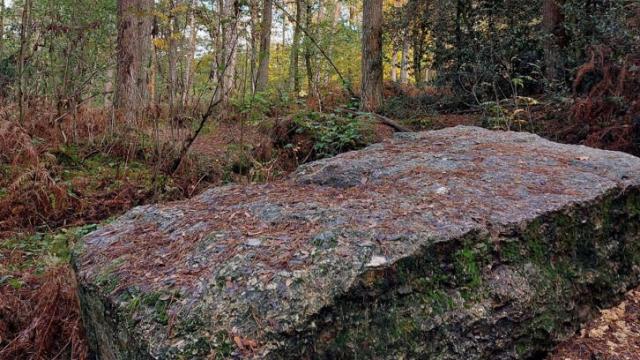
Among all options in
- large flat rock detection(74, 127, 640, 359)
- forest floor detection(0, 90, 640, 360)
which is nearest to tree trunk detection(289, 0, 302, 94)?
forest floor detection(0, 90, 640, 360)

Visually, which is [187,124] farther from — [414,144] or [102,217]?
[414,144]

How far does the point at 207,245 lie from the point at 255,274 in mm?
348

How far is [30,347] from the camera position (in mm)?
2270

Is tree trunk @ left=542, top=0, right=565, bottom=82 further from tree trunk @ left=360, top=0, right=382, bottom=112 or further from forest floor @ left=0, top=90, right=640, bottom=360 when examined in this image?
tree trunk @ left=360, top=0, right=382, bottom=112

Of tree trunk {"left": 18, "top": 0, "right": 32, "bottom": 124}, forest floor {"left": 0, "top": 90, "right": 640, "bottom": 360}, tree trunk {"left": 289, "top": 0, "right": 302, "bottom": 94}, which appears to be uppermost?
tree trunk {"left": 289, "top": 0, "right": 302, "bottom": 94}

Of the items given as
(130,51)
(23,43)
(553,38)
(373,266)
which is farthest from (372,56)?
(373,266)

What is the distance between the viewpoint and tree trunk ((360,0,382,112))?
8.23 m

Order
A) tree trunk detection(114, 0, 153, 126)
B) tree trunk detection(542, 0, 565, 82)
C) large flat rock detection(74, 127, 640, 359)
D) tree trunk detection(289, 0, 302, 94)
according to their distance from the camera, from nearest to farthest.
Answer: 1. large flat rock detection(74, 127, 640, 359)
2. tree trunk detection(114, 0, 153, 126)
3. tree trunk detection(542, 0, 565, 82)
4. tree trunk detection(289, 0, 302, 94)

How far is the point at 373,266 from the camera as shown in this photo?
1.64 meters

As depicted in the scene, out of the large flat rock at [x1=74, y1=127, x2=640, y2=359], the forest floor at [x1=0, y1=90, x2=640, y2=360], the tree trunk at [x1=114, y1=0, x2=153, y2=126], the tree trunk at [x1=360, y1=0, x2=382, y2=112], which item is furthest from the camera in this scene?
the tree trunk at [x1=360, y1=0, x2=382, y2=112]

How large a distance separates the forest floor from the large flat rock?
1.19ft

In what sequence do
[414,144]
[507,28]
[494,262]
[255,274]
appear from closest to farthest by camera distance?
[255,274] < [494,262] < [414,144] < [507,28]

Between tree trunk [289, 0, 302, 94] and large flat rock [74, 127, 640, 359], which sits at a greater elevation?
tree trunk [289, 0, 302, 94]

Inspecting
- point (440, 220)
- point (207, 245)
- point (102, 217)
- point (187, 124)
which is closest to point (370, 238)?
point (440, 220)
